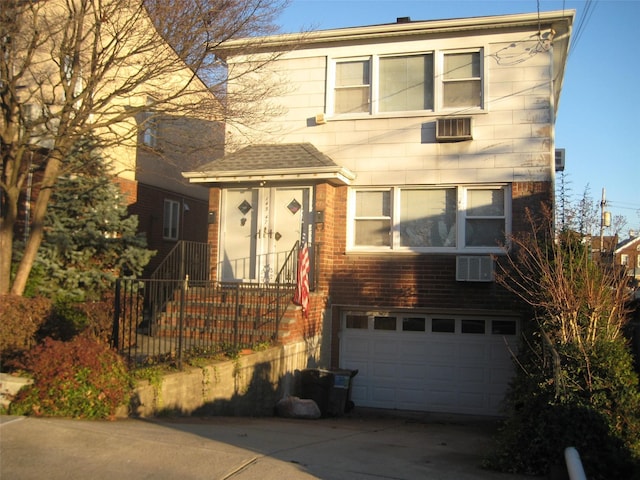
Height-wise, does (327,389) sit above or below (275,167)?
below

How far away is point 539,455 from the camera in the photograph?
6.07 meters

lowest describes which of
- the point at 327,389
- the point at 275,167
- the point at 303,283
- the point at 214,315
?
the point at 327,389

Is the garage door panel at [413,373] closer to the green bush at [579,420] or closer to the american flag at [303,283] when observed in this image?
the american flag at [303,283]

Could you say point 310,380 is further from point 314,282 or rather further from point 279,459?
point 279,459

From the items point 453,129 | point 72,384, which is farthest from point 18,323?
point 453,129

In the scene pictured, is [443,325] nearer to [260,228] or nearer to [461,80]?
[260,228]

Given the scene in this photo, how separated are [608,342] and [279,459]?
3.69m

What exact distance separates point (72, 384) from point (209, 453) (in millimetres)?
2060

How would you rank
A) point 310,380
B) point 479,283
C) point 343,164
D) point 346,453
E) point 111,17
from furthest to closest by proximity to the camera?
point 343,164 → point 479,283 → point 310,380 → point 111,17 → point 346,453

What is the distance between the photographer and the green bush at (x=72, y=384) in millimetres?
6914

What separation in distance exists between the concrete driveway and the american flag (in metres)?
3.26

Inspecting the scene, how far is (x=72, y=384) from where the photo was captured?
699 cm

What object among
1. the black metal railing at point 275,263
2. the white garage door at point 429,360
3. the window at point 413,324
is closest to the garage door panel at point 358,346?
the white garage door at point 429,360

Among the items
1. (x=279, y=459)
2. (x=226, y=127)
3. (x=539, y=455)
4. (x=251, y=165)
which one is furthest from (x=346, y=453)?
(x=226, y=127)
